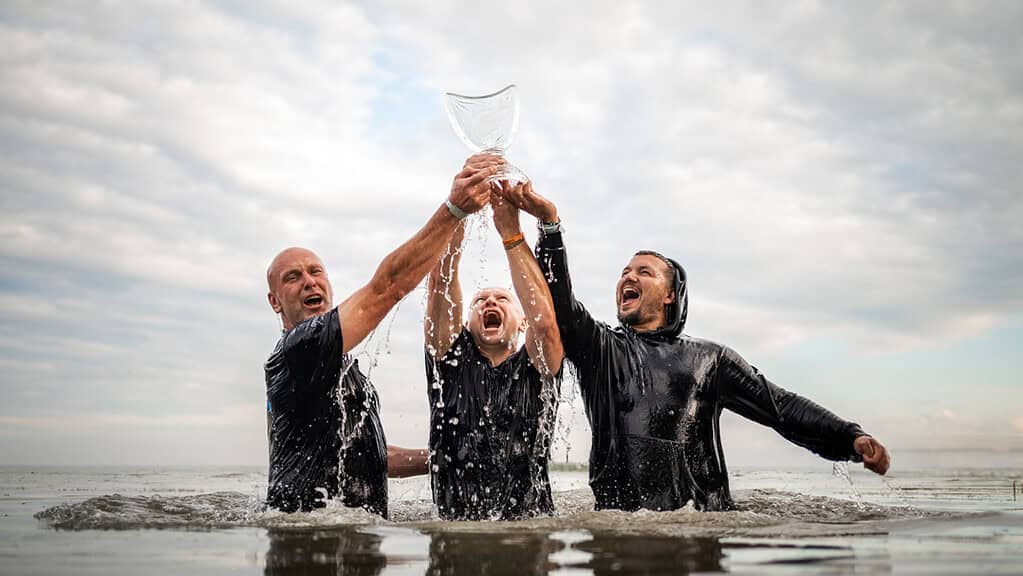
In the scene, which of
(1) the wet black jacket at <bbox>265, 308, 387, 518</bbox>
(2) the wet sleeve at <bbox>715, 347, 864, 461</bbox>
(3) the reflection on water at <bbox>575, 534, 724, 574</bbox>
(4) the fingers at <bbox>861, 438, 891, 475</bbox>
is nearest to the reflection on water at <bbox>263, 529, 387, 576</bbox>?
(1) the wet black jacket at <bbox>265, 308, 387, 518</bbox>

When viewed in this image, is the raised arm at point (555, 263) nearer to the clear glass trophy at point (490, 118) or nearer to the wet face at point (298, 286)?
the clear glass trophy at point (490, 118)

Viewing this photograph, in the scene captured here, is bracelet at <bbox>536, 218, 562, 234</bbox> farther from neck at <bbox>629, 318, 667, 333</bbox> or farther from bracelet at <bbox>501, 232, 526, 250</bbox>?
neck at <bbox>629, 318, 667, 333</bbox>

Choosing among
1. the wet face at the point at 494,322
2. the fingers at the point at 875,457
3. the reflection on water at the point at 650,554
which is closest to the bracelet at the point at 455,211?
the wet face at the point at 494,322

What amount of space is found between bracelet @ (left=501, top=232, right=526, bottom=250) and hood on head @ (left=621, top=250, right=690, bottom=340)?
1.15 meters

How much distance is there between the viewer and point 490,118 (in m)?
5.96

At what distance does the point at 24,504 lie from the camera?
29.1ft

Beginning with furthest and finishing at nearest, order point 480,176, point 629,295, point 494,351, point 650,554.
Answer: point 629,295, point 494,351, point 480,176, point 650,554

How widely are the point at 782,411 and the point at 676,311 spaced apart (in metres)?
1.10

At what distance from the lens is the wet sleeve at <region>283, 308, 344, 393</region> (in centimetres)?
543

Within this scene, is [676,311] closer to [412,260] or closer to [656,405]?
[656,405]

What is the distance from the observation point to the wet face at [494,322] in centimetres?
618

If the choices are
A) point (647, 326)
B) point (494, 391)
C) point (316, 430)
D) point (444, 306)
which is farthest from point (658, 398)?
point (316, 430)

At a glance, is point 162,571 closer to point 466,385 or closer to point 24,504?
point 466,385

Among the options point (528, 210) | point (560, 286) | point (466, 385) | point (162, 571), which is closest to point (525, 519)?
point (466, 385)
